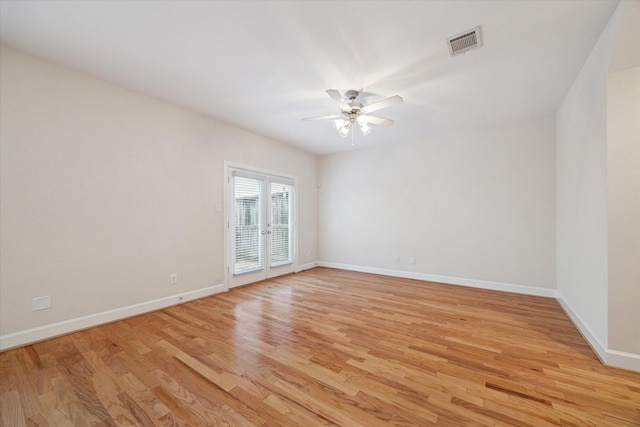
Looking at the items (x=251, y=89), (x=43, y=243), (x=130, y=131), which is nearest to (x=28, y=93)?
(x=130, y=131)

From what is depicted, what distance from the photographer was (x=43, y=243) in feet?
8.27

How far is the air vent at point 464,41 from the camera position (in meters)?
2.14

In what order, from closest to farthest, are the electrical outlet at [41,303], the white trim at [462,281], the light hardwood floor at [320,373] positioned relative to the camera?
the light hardwood floor at [320,373] < the electrical outlet at [41,303] < the white trim at [462,281]

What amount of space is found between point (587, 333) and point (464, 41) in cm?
305

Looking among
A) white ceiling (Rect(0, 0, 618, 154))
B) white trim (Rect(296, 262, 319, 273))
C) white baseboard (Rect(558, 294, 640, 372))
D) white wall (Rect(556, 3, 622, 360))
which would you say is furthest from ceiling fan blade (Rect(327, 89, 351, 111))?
white trim (Rect(296, 262, 319, 273))

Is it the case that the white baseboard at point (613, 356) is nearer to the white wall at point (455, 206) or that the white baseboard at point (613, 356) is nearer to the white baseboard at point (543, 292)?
the white baseboard at point (543, 292)

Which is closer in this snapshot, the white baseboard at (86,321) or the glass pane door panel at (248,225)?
the white baseboard at (86,321)

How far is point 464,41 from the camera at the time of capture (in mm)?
2234

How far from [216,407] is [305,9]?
2872mm

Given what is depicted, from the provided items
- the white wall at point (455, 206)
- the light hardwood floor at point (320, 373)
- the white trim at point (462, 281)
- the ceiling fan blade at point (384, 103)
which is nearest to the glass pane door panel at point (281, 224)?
the white wall at point (455, 206)

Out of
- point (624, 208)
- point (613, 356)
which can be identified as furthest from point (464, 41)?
point (613, 356)

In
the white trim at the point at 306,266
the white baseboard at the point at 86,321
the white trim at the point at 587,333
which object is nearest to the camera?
the white trim at the point at 587,333

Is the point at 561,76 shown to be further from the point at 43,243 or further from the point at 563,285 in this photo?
the point at 43,243

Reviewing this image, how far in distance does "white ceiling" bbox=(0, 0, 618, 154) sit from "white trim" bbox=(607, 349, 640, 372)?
267 centimetres
